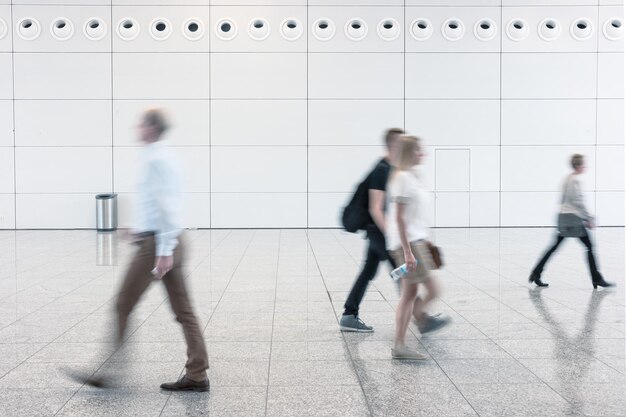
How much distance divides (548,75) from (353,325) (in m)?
14.9

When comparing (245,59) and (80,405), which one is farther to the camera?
(245,59)

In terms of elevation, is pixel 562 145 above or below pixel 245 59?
below

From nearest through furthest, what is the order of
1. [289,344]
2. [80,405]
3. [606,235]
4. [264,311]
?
[80,405], [289,344], [264,311], [606,235]

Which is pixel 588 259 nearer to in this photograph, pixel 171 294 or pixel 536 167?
pixel 171 294

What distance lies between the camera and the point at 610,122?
62.3ft

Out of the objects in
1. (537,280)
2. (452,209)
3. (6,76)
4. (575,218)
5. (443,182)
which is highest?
(6,76)

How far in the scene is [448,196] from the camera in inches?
746

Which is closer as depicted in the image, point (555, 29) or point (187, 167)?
point (187, 167)

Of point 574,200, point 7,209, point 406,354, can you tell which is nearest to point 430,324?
point 406,354

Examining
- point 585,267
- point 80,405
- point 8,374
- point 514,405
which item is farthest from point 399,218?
point 585,267

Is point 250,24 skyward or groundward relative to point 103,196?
skyward

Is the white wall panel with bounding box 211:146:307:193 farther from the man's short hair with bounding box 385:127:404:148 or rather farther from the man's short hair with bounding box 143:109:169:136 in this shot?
the man's short hair with bounding box 143:109:169:136

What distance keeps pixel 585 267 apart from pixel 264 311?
5.95 meters

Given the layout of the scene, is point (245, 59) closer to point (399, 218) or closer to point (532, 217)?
point (532, 217)
